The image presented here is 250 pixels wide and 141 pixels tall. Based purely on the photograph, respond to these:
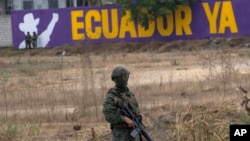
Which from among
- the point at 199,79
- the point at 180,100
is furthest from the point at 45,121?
the point at 199,79

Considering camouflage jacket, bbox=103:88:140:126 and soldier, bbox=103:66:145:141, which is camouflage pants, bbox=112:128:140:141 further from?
camouflage jacket, bbox=103:88:140:126

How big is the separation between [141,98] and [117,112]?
715cm

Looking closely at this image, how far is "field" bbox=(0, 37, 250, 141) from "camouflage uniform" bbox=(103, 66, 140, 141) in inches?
46.5

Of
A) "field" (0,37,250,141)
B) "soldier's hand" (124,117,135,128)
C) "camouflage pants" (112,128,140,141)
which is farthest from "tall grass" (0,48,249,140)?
"soldier's hand" (124,117,135,128)

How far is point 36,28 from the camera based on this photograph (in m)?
36.5

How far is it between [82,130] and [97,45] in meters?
22.1

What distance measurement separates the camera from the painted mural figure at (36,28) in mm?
36031

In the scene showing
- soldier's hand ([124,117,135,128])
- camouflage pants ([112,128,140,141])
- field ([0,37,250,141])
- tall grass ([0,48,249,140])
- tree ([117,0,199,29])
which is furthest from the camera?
tree ([117,0,199,29])

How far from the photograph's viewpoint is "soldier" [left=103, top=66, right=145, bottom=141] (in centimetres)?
738

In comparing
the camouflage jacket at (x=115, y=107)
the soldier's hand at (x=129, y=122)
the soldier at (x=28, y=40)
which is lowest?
the soldier's hand at (x=129, y=122)

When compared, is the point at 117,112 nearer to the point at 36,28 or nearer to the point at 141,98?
the point at 141,98

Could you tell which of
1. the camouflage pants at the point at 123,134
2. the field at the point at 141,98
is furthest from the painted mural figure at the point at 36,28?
the camouflage pants at the point at 123,134

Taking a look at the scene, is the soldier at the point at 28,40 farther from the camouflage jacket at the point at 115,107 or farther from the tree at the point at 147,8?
the camouflage jacket at the point at 115,107

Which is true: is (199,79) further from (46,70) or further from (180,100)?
(46,70)
